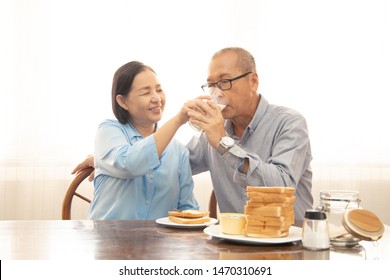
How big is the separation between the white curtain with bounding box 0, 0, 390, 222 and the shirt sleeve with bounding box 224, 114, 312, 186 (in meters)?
1.27

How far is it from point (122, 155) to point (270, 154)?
1.98 ft

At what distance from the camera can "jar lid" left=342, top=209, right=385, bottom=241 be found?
113 centimetres

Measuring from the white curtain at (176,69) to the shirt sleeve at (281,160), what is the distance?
4.17 feet

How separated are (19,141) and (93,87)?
0.58 meters

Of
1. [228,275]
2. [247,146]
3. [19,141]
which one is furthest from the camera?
[19,141]

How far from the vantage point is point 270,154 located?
6.47 ft

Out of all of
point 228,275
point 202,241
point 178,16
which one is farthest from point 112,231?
point 178,16

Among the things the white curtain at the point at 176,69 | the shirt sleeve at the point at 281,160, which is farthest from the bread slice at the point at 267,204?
the white curtain at the point at 176,69

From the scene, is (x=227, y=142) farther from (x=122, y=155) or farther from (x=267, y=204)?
(x=267, y=204)

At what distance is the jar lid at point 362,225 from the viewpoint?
1.13m

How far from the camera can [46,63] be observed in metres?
3.18

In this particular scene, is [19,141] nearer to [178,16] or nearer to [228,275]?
[178,16]

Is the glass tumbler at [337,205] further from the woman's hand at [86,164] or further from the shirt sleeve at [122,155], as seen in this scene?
the woman's hand at [86,164]

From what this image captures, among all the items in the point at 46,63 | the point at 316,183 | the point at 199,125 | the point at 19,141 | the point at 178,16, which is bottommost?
the point at 316,183
